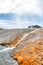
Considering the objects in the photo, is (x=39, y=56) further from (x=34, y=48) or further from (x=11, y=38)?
(x=11, y=38)

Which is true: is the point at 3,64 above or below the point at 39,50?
below

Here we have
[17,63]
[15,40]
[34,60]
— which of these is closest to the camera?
[34,60]

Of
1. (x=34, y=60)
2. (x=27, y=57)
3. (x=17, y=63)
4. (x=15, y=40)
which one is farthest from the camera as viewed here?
(x=15, y=40)

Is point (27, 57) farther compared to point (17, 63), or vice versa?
point (17, 63)

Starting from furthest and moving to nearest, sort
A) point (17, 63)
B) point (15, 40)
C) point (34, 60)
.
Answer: point (15, 40) → point (17, 63) → point (34, 60)

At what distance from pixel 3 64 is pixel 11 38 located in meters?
10.3

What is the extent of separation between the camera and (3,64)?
13227 millimetres

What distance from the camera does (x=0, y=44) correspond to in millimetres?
22812

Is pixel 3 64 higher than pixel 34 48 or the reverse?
the reverse

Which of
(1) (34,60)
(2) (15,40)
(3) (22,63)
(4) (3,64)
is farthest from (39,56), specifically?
(2) (15,40)

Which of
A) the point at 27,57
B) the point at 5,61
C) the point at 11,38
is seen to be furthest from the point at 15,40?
the point at 27,57

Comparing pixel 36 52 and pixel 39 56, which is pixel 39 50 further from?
pixel 39 56

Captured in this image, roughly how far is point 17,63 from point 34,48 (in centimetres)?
148

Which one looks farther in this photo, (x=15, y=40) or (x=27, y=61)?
(x=15, y=40)
